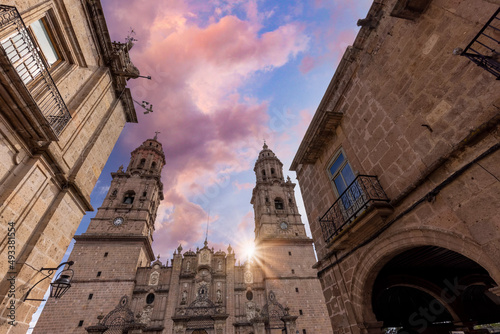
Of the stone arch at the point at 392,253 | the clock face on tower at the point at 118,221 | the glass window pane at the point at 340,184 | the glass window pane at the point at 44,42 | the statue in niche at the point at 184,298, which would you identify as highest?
the clock face on tower at the point at 118,221

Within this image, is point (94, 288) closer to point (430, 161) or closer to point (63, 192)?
point (63, 192)

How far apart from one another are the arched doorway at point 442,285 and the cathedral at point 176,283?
44.3 ft

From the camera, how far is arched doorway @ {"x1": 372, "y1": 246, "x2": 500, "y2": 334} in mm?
5783

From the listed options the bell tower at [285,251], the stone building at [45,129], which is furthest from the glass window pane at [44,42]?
the bell tower at [285,251]

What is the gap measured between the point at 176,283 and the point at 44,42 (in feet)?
70.1

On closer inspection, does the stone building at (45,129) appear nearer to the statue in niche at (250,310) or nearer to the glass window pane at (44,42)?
the glass window pane at (44,42)

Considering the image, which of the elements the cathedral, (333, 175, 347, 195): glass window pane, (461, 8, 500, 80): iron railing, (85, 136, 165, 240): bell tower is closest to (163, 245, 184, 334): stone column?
the cathedral

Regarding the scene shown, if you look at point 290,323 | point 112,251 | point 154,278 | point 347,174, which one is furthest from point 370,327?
point 112,251

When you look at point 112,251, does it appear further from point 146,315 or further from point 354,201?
point 354,201

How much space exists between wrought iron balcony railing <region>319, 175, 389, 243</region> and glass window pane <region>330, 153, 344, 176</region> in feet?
Answer: 2.83

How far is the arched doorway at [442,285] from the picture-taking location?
5.78m

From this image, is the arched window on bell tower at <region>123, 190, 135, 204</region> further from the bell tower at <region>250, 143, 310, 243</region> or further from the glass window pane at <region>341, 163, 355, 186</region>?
the glass window pane at <region>341, 163, 355, 186</region>

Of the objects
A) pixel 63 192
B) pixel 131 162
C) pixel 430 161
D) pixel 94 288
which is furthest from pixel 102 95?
pixel 131 162

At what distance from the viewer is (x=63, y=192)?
19.1ft
